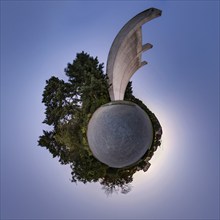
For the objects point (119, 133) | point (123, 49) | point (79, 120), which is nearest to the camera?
→ point (119, 133)

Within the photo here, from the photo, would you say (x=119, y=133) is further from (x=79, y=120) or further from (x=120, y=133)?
(x=79, y=120)

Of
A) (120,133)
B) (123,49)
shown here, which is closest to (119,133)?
(120,133)

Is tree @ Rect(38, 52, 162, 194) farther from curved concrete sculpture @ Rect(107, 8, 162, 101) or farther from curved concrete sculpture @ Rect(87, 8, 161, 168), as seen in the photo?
curved concrete sculpture @ Rect(87, 8, 161, 168)

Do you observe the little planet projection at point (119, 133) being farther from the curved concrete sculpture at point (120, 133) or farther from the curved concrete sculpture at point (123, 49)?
the curved concrete sculpture at point (123, 49)

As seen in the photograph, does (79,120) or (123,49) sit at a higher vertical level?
(123,49)

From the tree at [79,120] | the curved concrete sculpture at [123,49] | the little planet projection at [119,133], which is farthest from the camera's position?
the curved concrete sculpture at [123,49]

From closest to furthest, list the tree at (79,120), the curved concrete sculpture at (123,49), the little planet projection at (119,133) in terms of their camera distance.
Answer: the little planet projection at (119,133) < the tree at (79,120) < the curved concrete sculpture at (123,49)

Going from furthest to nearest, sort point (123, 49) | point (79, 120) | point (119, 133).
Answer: point (123, 49) → point (79, 120) → point (119, 133)

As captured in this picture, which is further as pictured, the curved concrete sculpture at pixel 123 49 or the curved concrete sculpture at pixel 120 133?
the curved concrete sculpture at pixel 123 49

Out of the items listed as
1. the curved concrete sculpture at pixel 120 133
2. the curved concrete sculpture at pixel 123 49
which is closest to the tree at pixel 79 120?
the curved concrete sculpture at pixel 123 49
